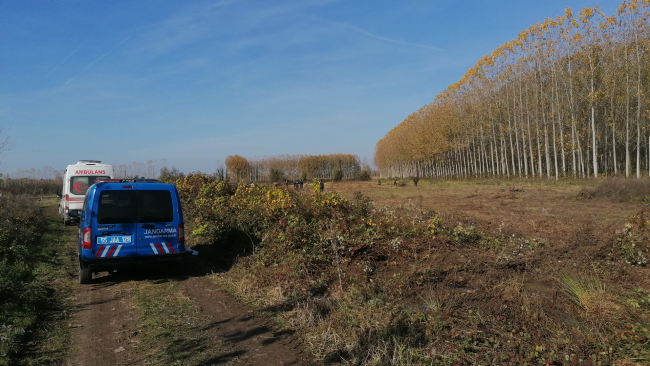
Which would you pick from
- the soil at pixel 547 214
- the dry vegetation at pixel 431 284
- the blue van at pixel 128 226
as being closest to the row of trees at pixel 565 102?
the soil at pixel 547 214

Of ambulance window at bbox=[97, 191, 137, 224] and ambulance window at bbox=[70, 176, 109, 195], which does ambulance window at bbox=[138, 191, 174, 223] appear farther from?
ambulance window at bbox=[70, 176, 109, 195]

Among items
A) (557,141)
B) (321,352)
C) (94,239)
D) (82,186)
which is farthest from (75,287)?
(557,141)

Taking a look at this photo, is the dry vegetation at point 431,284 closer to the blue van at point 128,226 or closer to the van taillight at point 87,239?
the blue van at point 128,226

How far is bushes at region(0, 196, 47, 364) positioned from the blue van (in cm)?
106

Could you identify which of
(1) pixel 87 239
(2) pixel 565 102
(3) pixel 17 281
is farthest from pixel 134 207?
(2) pixel 565 102

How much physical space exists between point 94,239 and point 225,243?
3.81 m

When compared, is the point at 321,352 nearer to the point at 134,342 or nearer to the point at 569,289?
the point at 134,342

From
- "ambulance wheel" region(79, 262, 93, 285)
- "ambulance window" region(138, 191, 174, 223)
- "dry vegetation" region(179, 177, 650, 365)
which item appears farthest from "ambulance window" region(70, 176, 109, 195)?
"ambulance window" region(138, 191, 174, 223)

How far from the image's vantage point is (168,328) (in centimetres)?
573

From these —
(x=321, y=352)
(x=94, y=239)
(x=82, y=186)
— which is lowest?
(x=321, y=352)

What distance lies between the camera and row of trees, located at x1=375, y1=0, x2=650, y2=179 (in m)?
29.0

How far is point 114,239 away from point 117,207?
0.61 metres

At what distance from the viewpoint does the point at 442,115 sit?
179 feet

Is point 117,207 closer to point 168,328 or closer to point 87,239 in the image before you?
point 87,239
